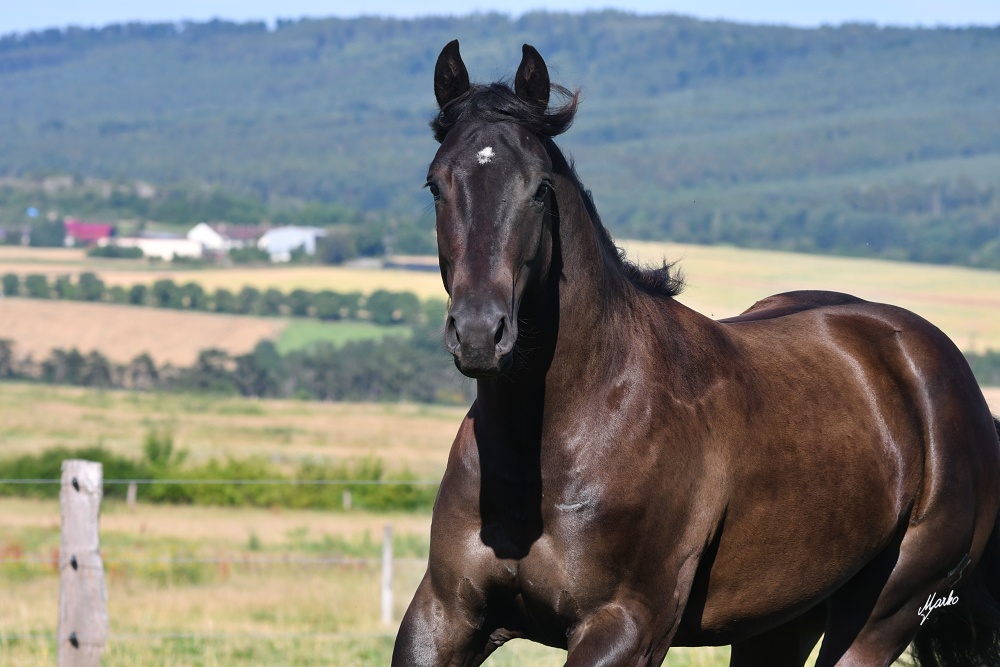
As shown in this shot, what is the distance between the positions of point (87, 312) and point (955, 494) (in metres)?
83.3

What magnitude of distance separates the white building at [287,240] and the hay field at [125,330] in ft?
146

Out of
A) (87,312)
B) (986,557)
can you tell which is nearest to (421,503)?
(986,557)

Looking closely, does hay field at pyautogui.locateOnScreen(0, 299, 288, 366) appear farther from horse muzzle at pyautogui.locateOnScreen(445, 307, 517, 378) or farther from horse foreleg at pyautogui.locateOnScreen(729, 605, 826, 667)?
horse muzzle at pyautogui.locateOnScreen(445, 307, 517, 378)

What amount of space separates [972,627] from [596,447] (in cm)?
238

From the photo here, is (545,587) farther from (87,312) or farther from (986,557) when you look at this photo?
(87,312)

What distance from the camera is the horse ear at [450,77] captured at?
3684 millimetres

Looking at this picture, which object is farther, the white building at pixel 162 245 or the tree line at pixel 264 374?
the white building at pixel 162 245

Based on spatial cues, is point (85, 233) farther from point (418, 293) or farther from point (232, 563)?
point (232, 563)

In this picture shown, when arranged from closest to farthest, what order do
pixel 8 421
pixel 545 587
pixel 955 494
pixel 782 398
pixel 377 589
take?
pixel 545 587, pixel 782 398, pixel 955 494, pixel 377 589, pixel 8 421

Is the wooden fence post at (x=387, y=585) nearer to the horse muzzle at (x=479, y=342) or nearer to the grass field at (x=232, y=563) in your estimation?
the grass field at (x=232, y=563)

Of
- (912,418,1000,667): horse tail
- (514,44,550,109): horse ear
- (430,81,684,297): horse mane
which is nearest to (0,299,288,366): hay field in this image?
(912,418,1000,667): horse tail

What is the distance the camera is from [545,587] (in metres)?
3.64

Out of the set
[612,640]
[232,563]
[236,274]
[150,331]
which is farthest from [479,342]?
[236,274]

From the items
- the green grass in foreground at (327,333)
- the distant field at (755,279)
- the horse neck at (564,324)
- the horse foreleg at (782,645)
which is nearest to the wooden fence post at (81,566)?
the horse foreleg at (782,645)
